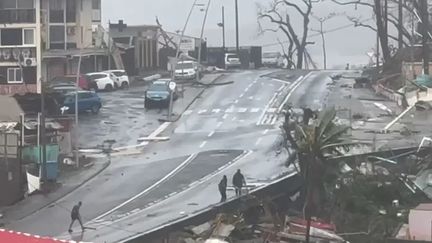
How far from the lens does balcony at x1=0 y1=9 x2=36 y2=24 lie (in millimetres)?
67562

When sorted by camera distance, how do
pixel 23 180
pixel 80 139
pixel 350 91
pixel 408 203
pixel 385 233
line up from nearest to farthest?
pixel 385 233
pixel 408 203
pixel 23 180
pixel 80 139
pixel 350 91

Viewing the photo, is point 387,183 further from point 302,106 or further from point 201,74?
point 201,74

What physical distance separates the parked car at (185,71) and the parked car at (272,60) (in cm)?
3433

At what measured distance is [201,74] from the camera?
80.4 meters

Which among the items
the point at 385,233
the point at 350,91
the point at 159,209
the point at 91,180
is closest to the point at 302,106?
the point at 350,91

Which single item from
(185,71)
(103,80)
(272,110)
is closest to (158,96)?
(272,110)

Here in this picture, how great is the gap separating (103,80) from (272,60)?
50.3 m

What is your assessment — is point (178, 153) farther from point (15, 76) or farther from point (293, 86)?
point (293, 86)

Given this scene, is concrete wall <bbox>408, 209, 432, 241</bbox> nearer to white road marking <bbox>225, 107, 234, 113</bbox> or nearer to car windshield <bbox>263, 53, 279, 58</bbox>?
white road marking <bbox>225, 107, 234, 113</bbox>

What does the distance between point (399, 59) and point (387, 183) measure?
43675 mm

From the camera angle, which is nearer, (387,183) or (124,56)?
(387,183)

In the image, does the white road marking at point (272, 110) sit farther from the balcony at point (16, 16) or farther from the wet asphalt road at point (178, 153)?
the balcony at point (16, 16)

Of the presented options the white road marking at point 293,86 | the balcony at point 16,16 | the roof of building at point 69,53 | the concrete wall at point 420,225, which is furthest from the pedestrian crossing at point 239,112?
the concrete wall at point 420,225

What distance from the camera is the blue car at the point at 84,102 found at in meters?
58.0
